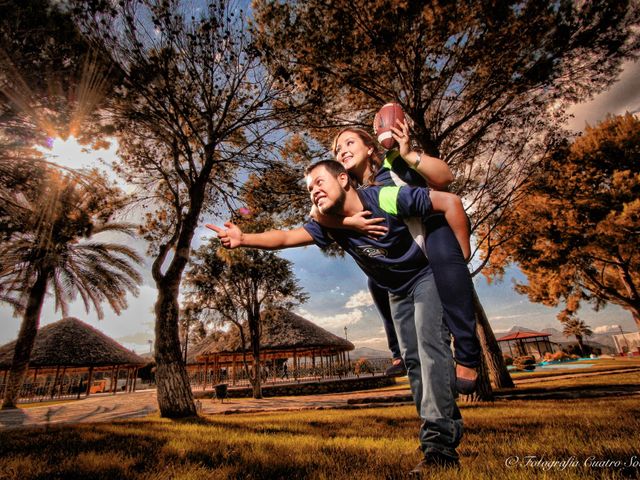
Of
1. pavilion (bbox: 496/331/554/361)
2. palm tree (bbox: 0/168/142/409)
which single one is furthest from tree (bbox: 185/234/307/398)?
pavilion (bbox: 496/331/554/361)

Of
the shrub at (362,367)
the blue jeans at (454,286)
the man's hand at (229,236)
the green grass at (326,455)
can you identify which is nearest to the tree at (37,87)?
the green grass at (326,455)

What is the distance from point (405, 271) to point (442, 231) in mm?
343

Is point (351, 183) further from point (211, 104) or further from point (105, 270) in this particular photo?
point (105, 270)

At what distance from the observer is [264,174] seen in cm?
1059

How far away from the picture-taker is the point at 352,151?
88.1 inches

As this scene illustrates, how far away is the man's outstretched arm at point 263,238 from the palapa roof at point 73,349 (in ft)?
101

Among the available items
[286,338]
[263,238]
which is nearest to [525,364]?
[286,338]

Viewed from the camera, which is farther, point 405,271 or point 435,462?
point 405,271

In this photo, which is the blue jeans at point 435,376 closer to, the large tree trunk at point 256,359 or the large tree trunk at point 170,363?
the large tree trunk at point 170,363

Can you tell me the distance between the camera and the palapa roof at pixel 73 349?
24547 millimetres

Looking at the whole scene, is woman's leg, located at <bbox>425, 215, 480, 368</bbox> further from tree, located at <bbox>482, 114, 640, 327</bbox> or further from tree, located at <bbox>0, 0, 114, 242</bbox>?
tree, located at <bbox>482, 114, 640, 327</bbox>

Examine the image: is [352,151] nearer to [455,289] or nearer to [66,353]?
[455,289]

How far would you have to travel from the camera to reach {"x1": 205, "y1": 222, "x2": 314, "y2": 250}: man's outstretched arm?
2.19 m

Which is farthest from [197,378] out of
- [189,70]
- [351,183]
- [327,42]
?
[351,183]
